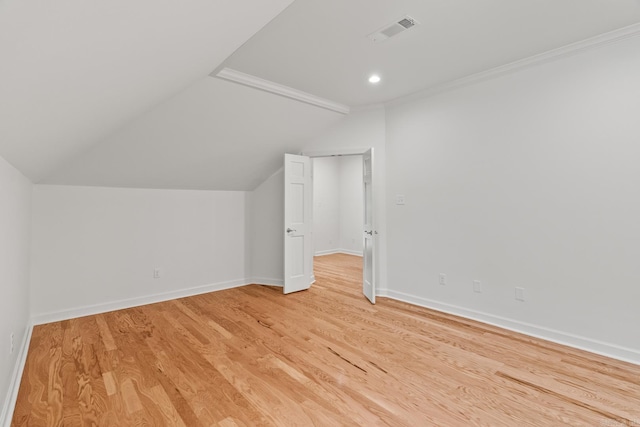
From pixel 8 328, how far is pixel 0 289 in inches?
16.5

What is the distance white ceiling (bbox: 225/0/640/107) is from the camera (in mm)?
2150

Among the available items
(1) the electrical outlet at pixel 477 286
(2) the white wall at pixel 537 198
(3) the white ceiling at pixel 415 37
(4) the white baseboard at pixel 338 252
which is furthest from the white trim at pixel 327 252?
(3) the white ceiling at pixel 415 37

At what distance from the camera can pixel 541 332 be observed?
287cm

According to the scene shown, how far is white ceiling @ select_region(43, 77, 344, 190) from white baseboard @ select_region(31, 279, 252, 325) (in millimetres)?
1406

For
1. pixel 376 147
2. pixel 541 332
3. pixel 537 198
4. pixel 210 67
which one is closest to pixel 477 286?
pixel 541 332

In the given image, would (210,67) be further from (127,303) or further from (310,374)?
(127,303)

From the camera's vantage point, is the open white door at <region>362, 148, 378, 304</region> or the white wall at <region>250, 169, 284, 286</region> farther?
the white wall at <region>250, 169, 284, 286</region>

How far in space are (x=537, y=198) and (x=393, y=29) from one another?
2077 millimetres

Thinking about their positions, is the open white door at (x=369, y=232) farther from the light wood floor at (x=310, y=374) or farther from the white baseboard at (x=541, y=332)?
the light wood floor at (x=310, y=374)

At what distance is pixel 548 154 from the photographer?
9.41 ft

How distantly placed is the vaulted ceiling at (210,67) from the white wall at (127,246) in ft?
0.78

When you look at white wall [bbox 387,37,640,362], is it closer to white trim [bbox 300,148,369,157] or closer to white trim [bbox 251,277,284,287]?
white trim [bbox 300,148,369,157]

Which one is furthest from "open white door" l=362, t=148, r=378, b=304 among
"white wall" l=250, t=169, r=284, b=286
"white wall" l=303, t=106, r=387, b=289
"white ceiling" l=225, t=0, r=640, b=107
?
"white wall" l=250, t=169, r=284, b=286

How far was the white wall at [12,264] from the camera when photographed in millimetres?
1769
